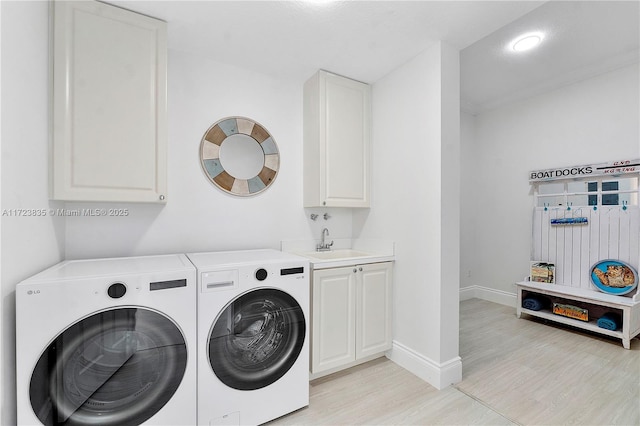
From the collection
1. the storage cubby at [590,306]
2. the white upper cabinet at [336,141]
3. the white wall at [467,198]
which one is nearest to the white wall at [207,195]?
the white upper cabinet at [336,141]

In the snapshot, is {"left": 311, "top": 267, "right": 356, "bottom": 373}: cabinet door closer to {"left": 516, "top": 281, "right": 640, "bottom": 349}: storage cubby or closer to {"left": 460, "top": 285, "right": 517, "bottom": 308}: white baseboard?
{"left": 516, "top": 281, "right": 640, "bottom": 349}: storage cubby

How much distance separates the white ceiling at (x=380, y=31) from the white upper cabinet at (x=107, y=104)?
0.18 meters

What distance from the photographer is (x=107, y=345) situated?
1.31m

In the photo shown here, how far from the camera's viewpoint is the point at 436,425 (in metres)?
1.65

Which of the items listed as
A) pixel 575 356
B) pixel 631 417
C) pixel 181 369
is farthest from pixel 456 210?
pixel 181 369

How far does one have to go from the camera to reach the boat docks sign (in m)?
2.78

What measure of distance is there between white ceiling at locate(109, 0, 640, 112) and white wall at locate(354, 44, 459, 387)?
0.74 ft

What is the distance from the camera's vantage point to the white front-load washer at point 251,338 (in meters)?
1.54

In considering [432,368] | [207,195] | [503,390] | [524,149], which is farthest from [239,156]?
[524,149]

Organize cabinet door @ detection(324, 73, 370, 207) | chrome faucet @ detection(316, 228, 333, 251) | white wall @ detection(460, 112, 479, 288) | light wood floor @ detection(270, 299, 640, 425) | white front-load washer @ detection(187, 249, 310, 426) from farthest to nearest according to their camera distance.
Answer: white wall @ detection(460, 112, 479, 288), chrome faucet @ detection(316, 228, 333, 251), cabinet door @ detection(324, 73, 370, 207), light wood floor @ detection(270, 299, 640, 425), white front-load washer @ detection(187, 249, 310, 426)

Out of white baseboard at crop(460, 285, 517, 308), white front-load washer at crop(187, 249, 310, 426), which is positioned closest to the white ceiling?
white front-load washer at crop(187, 249, 310, 426)

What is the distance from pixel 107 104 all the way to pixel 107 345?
1309 millimetres

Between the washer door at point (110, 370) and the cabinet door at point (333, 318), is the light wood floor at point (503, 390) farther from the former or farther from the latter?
the washer door at point (110, 370)

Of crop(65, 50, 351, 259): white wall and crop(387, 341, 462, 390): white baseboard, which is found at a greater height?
crop(65, 50, 351, 259): white wall
